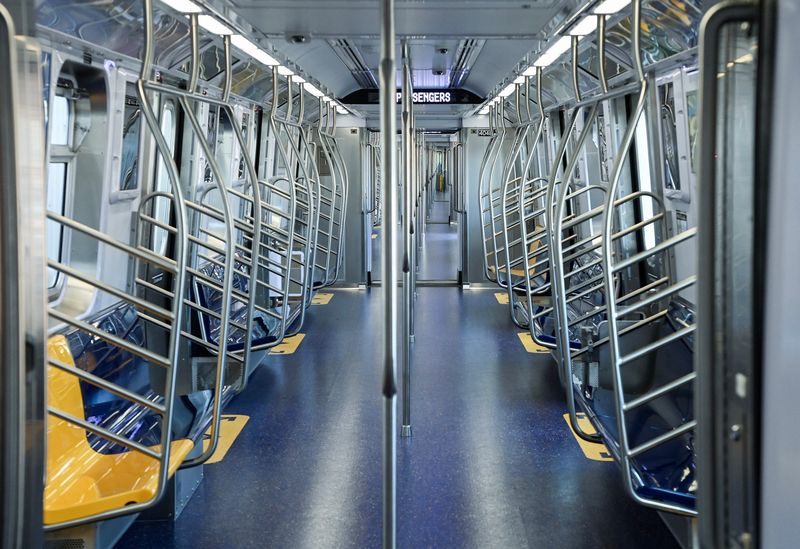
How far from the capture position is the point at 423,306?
9.28 meters

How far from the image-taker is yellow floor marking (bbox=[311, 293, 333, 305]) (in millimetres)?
9605

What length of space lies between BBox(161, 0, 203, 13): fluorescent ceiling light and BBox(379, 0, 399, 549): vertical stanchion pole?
4.77 ft

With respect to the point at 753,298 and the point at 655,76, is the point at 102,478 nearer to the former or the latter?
the point at 753,298

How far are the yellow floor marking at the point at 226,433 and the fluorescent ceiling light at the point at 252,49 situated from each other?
6.88ft

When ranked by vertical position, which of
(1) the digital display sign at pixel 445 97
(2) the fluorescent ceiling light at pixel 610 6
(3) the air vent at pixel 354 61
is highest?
(3) the air vent at pixel 354 61

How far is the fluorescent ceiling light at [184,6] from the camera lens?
282 centimetres

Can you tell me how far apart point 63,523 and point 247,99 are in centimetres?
512

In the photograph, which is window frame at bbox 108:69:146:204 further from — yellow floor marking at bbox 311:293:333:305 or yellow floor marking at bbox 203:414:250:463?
yellow floor marking at bbox 311:293:333:305

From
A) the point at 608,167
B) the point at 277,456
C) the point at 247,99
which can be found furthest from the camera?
the point at 247,99

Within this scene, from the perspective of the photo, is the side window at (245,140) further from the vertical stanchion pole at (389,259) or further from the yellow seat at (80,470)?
the vertical stanchion pole at (389,259)

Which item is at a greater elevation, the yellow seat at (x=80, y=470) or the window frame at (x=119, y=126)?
the window frame at (x=119, y=126)

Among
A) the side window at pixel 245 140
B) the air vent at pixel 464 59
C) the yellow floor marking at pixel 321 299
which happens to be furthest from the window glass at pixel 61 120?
the yellow floor marking at pixel 321 299

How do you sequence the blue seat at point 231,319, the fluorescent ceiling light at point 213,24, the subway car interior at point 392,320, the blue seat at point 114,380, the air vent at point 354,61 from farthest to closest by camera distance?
the air vent at point 354,61, the blue seat at point 231,319, the blue seat at point 114,380, the fluorescent ceiling light at point 213,24, the subway car interior at point 392,320

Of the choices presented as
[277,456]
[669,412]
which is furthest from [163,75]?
[669,412]
